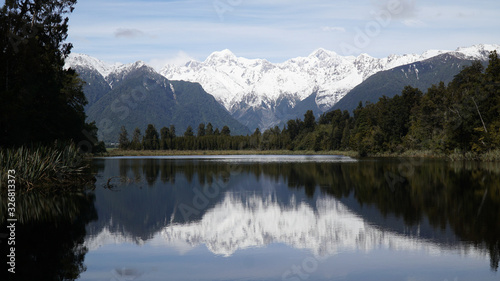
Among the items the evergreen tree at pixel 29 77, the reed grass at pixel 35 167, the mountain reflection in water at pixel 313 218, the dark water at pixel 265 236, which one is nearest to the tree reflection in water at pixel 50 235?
the dark water at pixel 265 236

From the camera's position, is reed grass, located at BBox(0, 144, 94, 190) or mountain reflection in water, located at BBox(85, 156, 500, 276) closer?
mountain reflection in water, located at BBox(85, 156, 500, 276)

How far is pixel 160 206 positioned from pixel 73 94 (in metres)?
47.3

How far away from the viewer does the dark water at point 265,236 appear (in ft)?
49.2

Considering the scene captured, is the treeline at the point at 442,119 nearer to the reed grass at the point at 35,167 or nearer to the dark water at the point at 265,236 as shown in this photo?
Result: the dark water at the point at 265,236

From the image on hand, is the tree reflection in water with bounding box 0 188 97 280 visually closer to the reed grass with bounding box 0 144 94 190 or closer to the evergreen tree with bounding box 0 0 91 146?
the reed grass with bounding box 0 144 94 190

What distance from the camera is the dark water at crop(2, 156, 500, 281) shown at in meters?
15.0

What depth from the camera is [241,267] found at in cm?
1566

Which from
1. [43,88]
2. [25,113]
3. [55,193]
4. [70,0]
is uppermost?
[70,0]

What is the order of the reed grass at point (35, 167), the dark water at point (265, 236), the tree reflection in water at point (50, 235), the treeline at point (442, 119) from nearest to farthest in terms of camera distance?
the tree reflection in water at point (50, 235) → the dark water at point (265, 236) → the reed grass at point (35, 167) → the treeline at point (442, 119)

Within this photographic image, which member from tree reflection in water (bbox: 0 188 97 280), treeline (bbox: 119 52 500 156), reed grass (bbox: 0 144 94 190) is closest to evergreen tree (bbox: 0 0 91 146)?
reed grass (bbox: 0 144 94 190)

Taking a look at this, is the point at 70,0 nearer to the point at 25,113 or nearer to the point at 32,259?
the point at 25,113

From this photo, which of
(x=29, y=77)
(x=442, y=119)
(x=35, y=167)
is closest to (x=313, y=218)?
(x=35, y=167)

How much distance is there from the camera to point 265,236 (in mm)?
20922

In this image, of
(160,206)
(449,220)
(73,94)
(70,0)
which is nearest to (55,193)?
(160,206)
